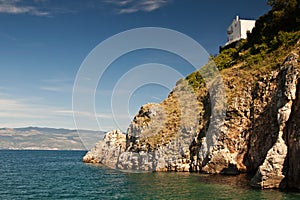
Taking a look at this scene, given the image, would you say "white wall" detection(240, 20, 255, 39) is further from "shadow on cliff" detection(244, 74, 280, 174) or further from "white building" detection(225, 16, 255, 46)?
"shadow on cliff" detection(244, 74, 280, 174)

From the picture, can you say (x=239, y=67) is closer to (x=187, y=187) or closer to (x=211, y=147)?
(x=211, y=147)

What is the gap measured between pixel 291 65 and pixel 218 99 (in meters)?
15.9

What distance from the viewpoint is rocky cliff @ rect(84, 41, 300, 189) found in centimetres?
3138

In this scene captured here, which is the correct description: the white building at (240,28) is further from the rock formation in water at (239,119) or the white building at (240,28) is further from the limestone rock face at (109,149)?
the limestone rock face at (109,149)

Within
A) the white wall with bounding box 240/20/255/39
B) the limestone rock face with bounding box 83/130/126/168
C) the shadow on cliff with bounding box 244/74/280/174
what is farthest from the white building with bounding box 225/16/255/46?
the limestone rock face with bounding box 83/130/126/168

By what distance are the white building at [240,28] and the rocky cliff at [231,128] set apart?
2322 centimetres

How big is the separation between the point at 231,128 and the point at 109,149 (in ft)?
123

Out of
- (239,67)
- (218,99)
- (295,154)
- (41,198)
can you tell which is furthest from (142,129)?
(295,154)

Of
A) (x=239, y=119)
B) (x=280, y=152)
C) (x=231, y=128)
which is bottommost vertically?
(x=280, y=152)

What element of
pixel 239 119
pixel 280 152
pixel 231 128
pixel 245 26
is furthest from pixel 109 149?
pixel 280 152

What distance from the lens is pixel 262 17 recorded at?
6681cm

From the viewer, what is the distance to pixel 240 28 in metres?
78.6

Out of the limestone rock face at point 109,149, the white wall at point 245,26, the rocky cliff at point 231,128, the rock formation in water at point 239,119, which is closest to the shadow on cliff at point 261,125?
the rocky cliff at point 231,128

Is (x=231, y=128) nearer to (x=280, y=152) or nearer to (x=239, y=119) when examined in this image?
(x=239, y=119)
